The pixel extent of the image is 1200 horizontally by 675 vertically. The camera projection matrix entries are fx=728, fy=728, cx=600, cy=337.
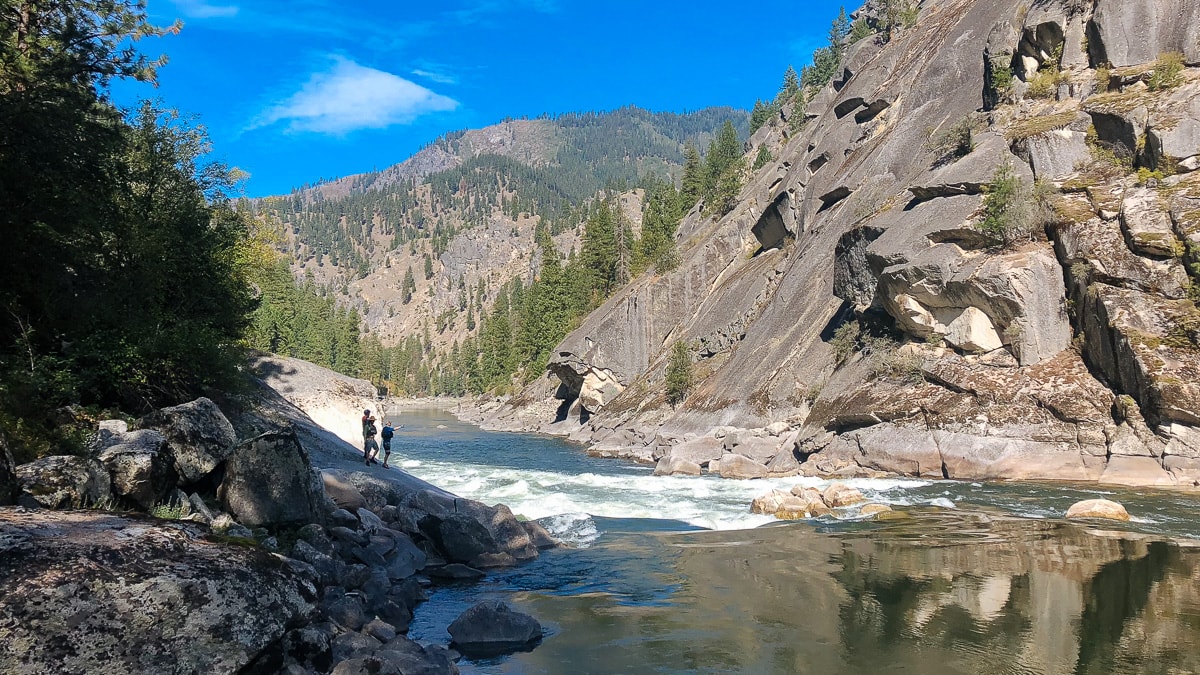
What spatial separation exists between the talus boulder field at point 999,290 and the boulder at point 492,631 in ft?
76.4

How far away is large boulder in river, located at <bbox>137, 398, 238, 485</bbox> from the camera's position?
38.3 feet

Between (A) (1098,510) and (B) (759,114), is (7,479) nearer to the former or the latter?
(A) (1098,510)

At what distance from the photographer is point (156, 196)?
2153cm

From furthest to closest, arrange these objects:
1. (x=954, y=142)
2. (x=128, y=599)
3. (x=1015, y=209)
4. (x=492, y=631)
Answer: (x=954, y=142) < (x=1015, y=209) < (x=492, y=631) < (x=128, y=599)

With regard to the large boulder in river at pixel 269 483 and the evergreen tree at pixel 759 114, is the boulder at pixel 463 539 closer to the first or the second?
the large boulder in river at pixel 269 483

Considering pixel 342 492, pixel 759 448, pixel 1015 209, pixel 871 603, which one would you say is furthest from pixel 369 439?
pixel 1015 209

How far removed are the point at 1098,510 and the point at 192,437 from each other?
21919 millimetres

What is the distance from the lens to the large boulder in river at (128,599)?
19.4 feet

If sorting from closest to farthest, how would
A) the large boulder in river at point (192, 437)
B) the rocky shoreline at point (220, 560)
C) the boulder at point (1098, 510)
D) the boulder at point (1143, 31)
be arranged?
the rocky shoreline at point (220, 560), the large boulder in river at point (192, 437), the boulder at point (1098, 510), the boulder at point (1143, 31)

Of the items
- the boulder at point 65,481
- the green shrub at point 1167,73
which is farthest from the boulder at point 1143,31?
the boulder at point 65,481

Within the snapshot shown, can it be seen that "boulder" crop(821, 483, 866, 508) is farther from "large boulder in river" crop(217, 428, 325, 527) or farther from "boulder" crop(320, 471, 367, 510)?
"large boulder in river" crop(217, 428, 325, 527)

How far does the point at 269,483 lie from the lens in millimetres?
12188

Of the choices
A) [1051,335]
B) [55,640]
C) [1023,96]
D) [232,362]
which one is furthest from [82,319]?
[1023,96]

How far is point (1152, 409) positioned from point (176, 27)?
107ft
